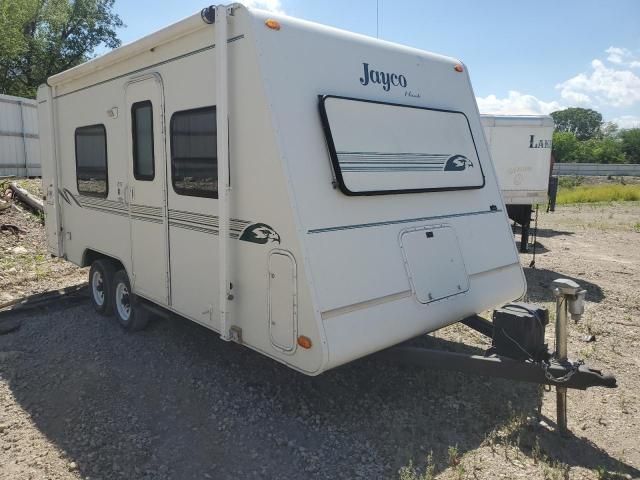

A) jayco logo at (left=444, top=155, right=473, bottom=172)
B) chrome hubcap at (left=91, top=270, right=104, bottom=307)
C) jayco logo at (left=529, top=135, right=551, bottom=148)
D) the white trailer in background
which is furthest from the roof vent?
the white trailer in background

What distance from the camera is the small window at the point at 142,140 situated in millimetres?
4559

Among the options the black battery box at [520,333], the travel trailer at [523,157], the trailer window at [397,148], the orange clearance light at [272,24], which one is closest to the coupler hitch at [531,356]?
the black battery box at [520,333]

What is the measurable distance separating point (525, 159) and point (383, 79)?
6.56m

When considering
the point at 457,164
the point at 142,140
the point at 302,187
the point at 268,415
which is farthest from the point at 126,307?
the point at 457,164

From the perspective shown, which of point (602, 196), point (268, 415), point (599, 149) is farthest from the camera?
point (599, 149)

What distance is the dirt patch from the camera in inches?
286

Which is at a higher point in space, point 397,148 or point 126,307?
point 397,148

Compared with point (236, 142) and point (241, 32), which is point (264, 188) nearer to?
point (236, 142)

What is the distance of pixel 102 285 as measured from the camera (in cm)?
587

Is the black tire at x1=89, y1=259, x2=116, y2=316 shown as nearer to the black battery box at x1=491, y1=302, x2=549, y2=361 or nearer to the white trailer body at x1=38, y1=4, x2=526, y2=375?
the white trailer body at x1=38, y1=4, x2=526, y2=375

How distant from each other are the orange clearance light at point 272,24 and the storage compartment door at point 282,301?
4.76 feet

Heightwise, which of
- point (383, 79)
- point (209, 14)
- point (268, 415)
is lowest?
point (268, 415)

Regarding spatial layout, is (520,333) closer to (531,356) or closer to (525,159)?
(531,356)

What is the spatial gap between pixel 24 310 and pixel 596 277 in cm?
816
